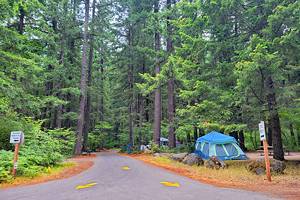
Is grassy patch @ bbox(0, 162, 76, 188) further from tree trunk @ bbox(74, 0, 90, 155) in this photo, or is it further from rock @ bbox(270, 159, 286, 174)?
tree trunk @ bbox(74, 0, 90, 155)

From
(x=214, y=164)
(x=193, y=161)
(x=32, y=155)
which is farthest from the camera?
(x=193, y=161)

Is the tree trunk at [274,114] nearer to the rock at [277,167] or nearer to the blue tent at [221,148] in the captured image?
the rock at [277,167]

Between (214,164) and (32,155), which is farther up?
(32,155)

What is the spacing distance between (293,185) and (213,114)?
5.46 m

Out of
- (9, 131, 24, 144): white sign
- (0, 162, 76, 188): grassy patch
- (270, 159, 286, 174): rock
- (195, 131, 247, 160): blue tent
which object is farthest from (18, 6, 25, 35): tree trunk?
(270, 159, 286, 174): rock

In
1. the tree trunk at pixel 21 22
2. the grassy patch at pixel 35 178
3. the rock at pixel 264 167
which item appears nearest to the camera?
the grassy patch at pixel 35 178

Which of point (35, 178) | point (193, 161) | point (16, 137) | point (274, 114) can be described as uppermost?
point (274, 114)

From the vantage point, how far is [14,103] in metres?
12.9

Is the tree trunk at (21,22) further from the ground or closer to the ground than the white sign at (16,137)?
further from the ground

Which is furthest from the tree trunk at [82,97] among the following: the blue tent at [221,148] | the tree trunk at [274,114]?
the tree trunk at [274,114]

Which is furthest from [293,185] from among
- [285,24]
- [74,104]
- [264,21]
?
[74,104]

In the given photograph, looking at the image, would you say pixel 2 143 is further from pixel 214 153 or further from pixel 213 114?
pixel 214 153

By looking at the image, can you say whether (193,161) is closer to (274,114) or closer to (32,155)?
(274,114)

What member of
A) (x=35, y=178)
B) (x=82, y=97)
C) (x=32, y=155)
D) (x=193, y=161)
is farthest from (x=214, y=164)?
(x=82, y=97)
